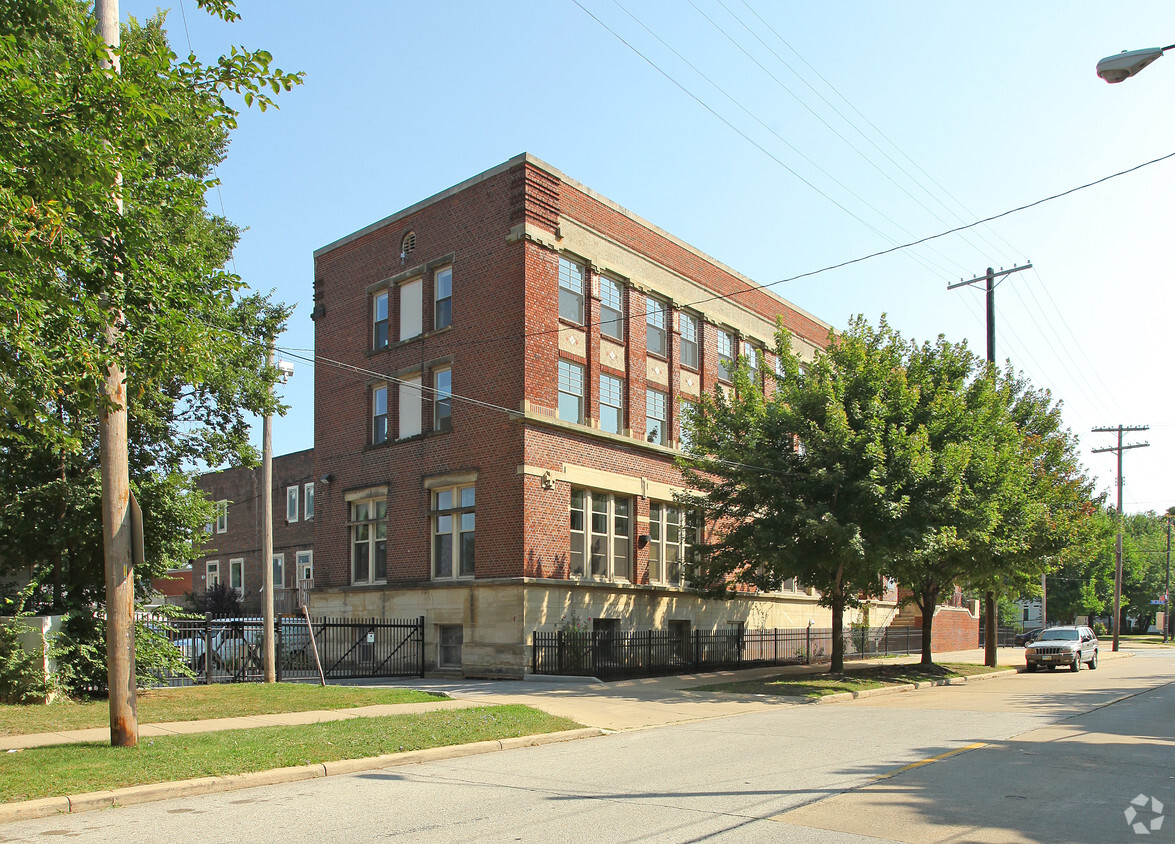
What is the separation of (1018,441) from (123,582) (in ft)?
78.3

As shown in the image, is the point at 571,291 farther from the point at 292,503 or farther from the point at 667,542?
the point at 292,503

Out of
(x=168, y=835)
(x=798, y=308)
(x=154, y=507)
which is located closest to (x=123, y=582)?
(x=168, y=835)

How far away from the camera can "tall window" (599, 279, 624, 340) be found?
92.8 ft

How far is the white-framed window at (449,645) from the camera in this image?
85.7 ft

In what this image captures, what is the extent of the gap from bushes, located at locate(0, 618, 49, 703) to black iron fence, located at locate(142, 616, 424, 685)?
17.5ft

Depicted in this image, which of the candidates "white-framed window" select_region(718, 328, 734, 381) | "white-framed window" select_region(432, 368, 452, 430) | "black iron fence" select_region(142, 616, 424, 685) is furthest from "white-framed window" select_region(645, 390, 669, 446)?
"black iron fence" select_region(142, 616, 424, 685)

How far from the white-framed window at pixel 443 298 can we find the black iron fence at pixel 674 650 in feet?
31.8

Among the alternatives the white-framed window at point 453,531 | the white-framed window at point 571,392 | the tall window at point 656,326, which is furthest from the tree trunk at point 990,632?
the white-framed window at point 453,531

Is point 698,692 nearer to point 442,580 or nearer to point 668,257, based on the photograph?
point 442,580

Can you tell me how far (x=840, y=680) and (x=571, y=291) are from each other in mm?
13117

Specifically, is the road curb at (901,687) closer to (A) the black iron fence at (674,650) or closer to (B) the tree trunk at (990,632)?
(B) the tree trunk at (990,632)

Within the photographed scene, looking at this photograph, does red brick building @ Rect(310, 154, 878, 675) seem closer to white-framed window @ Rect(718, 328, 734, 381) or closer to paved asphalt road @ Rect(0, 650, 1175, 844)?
white-framed window @ Rect(718, 328, 734, 381)

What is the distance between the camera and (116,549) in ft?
38.0

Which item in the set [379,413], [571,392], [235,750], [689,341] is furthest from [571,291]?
[235,750]
